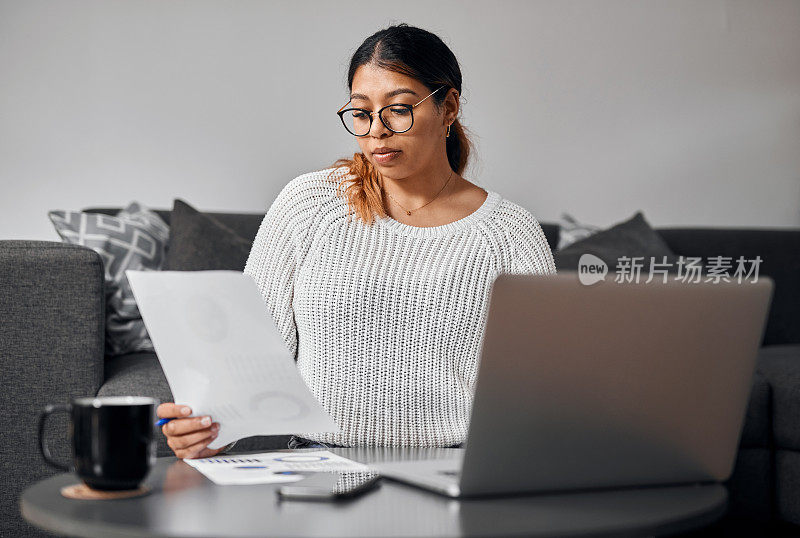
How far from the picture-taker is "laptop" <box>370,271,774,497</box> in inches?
28.7

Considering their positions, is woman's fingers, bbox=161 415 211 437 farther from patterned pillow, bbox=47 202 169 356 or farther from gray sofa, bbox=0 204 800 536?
patterned pillow, bbox=47 202 169 356

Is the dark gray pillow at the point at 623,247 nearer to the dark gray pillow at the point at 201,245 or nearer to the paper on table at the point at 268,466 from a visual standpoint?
the dark gray pillow at the point at 201,245

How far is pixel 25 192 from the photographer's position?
2666 mm

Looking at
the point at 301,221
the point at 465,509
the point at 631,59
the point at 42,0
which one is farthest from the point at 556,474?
the point at 631,59

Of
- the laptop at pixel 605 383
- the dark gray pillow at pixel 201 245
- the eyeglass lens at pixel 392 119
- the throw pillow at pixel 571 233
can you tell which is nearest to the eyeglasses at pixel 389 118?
the eyeglass lens at pixel 392 119

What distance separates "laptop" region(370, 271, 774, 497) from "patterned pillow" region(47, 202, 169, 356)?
1.46 meters

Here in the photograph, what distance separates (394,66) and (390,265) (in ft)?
1.06

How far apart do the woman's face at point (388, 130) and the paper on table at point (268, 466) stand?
1.77 ft

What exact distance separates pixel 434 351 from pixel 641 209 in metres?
2.09

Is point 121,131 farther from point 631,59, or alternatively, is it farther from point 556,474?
point 556,474

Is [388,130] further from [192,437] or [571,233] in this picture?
[571,233]

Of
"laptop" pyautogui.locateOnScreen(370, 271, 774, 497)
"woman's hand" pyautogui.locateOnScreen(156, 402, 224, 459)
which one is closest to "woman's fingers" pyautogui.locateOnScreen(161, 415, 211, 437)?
"woman's hand" pyautogui.locateOnScreen(156, 402, 224, 459)

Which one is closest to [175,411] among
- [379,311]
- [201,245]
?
[379,311]

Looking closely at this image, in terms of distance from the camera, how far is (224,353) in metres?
0.93
